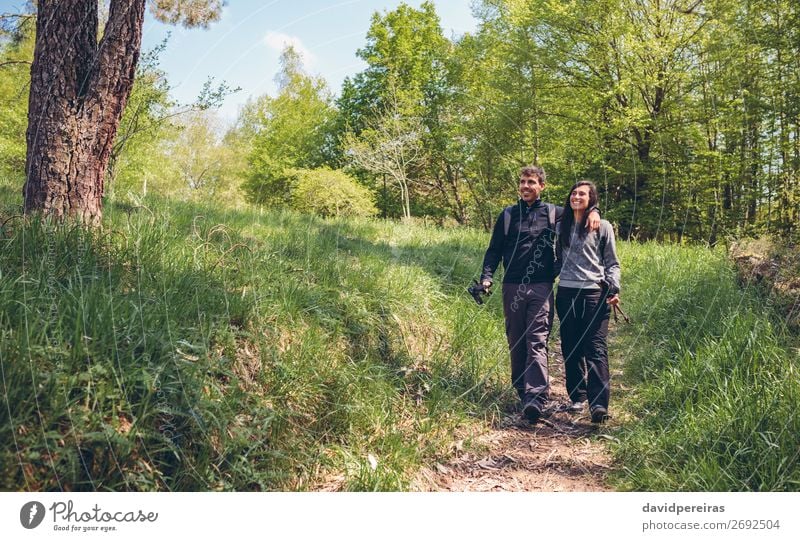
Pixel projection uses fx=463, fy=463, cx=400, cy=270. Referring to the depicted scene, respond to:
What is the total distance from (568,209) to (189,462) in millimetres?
3344

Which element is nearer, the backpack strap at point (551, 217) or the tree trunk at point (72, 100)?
the tree trunk at point (72, 100)

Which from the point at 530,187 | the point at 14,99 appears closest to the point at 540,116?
the point at 530,187

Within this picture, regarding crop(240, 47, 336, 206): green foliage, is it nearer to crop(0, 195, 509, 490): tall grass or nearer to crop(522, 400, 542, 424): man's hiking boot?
crop(0, 195, 509, 490): tall grass

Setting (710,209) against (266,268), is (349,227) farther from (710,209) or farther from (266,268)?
(710,209)

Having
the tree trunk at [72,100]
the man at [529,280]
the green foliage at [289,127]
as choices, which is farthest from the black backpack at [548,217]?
the tree trunk at [72,100]

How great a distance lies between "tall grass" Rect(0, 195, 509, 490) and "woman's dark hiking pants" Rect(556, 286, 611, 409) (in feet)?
2.26

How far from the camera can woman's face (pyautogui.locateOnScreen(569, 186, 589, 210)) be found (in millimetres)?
3904

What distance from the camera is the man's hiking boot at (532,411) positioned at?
12.6ft

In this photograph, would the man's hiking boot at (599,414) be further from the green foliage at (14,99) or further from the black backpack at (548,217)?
the green foliage at (14,99)

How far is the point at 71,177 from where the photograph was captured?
394 centimetres

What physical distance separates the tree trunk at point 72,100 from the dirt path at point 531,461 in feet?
11.5

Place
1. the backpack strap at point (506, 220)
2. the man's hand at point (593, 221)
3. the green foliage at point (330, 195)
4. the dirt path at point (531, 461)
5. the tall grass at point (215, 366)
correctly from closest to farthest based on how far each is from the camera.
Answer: the tall grass at point (215, 366) → the dirt path at point (531, 461) → the man's hand at point (593, 221) → the backpack strap at point (506, 220) → the green foliage at point (330, 195)
